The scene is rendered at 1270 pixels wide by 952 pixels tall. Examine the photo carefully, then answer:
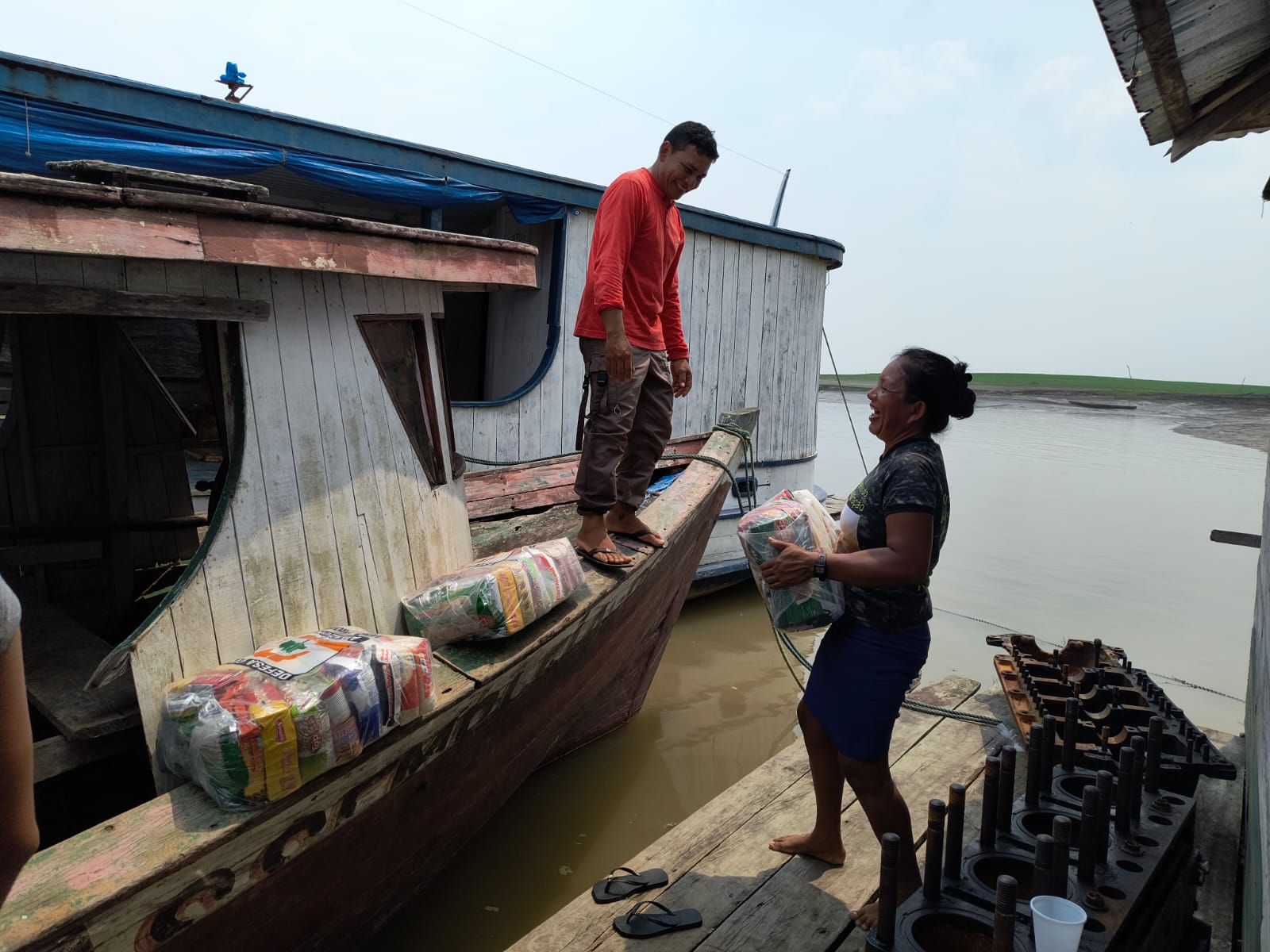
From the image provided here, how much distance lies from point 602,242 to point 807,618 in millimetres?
1634

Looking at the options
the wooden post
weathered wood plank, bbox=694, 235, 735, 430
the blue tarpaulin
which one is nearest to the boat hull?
the wooden post

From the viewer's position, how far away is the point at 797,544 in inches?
105

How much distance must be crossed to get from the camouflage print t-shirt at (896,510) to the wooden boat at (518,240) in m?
1.76

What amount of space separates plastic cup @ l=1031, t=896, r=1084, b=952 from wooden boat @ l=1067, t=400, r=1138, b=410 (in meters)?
44.0

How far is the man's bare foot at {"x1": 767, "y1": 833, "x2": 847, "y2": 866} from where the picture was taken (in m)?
2.87

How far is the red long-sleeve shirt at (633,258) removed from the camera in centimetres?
327

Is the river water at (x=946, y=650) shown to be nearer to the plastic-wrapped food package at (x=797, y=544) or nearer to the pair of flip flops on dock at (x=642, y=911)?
the plastic-wrapped food package at (x=797, y=544)

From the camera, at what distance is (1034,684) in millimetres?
4035

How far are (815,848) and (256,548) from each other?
2.06m

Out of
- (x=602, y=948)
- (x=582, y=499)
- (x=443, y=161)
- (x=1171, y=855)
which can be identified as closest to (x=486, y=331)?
(x=443, y=161)

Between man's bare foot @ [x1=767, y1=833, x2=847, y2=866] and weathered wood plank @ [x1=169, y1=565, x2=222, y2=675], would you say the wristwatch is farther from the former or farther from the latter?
weathered wood plank @ [x1=169, y1=565, x2=222, y2=675]

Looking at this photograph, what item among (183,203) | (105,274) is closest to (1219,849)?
(183,203)

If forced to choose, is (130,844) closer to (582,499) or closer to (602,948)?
(602,948)

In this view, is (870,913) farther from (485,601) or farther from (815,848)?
(485,601)
